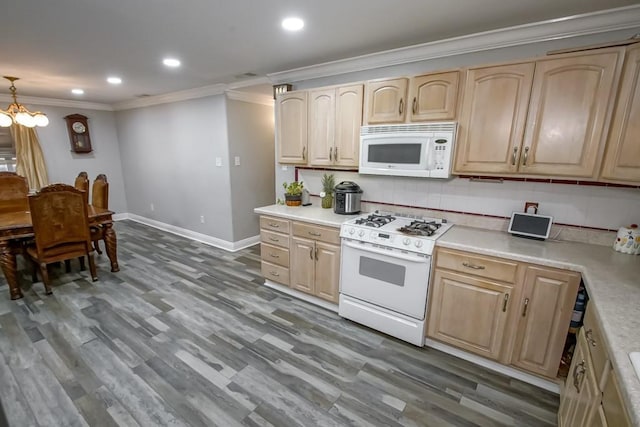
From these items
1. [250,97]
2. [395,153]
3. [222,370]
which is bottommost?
[222,370]

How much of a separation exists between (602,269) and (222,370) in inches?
99.0

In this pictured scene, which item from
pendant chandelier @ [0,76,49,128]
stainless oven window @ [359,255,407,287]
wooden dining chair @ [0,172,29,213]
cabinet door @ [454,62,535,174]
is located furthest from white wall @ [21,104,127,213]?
cabinet door @ [454,62,535,174]

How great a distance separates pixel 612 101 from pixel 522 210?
894mm

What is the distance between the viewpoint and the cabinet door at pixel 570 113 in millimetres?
1751

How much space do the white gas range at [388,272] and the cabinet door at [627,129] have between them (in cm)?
109

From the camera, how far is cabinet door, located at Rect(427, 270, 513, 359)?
201 cm

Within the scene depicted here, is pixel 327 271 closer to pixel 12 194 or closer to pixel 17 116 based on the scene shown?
pixel 17 116

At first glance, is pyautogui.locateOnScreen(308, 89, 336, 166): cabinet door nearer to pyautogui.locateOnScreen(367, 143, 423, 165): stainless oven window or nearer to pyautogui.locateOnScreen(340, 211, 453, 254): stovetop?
pyautogui.locateOnScreen(367, 143, 423, 165): stainless oven window

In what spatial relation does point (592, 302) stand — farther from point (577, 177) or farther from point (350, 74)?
point (350, 74)

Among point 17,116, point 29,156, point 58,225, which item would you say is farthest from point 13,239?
point 29,156

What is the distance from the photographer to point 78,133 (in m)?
5.44

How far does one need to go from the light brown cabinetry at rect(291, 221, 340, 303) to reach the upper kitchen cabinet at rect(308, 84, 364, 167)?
2.37ft

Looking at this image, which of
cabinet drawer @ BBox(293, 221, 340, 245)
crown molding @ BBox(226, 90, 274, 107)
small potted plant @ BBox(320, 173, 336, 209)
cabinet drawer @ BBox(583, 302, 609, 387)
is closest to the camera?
cabinet drawer @ BBox(583, 302, 609, 387)

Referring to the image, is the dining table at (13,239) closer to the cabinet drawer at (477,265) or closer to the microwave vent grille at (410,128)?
the microwave vent grille at (410,128)
